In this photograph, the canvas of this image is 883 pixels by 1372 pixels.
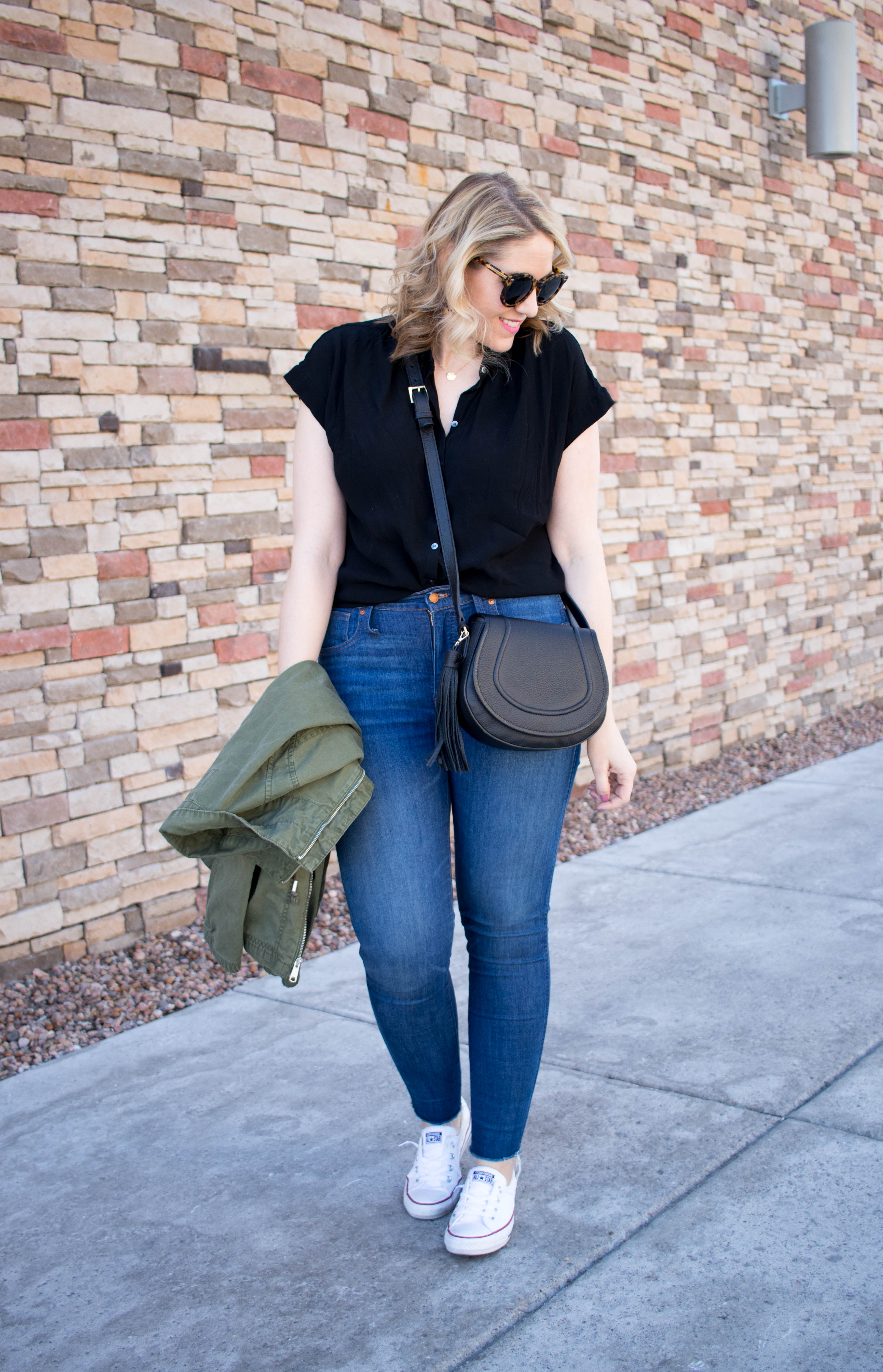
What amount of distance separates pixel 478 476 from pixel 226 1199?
1.53 m

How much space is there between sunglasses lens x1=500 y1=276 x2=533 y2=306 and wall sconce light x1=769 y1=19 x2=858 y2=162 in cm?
514

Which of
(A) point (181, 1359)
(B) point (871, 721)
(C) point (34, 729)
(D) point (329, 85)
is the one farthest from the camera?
(B) point (871, 721)

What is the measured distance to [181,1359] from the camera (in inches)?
77.5

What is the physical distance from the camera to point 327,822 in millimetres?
1994

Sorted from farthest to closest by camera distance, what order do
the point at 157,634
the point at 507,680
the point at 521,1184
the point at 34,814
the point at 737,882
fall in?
the point at 737,882
the point at 157,634
the point at 34,814
the point at 521,1184
the point at 507,680

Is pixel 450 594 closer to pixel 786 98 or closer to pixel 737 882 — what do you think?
pixel 737 882

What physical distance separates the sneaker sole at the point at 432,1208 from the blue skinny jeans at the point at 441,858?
18 cm

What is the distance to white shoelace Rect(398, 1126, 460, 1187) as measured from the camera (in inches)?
91.5

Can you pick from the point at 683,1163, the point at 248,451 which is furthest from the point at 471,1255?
the point at 248,451

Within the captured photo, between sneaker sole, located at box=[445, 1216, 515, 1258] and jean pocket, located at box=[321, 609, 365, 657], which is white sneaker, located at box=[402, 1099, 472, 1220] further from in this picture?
jean pocket, located at box=[321, 609, 365, 657]

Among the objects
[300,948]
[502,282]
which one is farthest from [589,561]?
[300,948]

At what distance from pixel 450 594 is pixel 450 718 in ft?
0.79

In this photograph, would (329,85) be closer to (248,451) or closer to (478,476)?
(248,451)

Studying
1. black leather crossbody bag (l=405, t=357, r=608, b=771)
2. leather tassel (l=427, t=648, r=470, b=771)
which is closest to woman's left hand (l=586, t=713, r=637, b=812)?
black leather crossbody bag (l=405, t=357, r=608, b=771)
